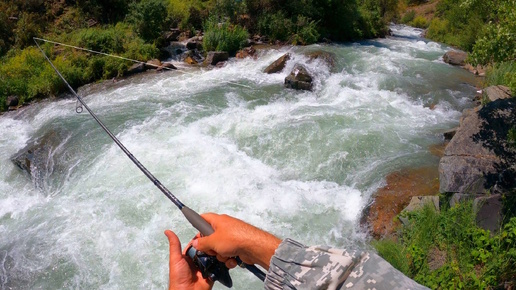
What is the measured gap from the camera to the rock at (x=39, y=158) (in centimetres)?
700

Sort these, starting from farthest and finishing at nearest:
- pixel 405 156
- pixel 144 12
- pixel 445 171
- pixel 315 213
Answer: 1. pixel 144 12
2. pixel 405 156
3. pixel 315 213
4. pixel 445 171

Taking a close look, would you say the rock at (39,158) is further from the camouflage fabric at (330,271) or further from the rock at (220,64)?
the camouflage fabric at (330,271)

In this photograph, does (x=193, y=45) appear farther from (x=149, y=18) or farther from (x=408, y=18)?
(x=408, y=18)

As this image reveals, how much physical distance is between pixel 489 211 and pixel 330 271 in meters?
3.81

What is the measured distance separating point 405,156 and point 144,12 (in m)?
12.4

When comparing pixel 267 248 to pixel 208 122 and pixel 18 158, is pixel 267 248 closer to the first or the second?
pixel 208 122

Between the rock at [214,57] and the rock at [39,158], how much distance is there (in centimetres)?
667

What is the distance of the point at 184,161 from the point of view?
22.2ft

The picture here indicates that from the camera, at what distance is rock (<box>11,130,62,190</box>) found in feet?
23.0

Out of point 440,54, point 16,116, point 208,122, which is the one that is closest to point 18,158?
point 16,116

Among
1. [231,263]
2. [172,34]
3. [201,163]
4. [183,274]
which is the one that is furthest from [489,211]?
[172,34]

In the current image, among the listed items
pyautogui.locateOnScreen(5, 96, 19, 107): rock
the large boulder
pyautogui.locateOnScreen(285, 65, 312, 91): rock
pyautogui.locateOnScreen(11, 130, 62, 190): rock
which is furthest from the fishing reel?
pyautogui.locateOnScreen(5, 96, 19, 107): rock

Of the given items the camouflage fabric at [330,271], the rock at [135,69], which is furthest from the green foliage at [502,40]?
the rock at [135,69]

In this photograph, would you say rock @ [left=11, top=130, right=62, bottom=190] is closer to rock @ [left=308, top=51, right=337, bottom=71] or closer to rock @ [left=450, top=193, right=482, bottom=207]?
rock @ [left=450, top=193, right=482, bottom=207]
